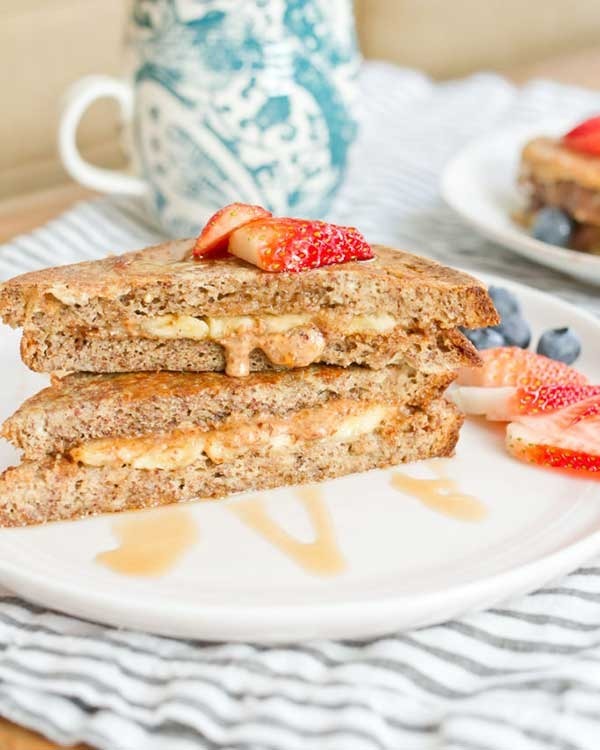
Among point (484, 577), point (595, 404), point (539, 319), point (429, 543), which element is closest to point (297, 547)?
point (429, 543)

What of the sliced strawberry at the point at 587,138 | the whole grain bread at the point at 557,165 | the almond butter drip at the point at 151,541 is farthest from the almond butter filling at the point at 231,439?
the sliced strawberry at the point at 587,138

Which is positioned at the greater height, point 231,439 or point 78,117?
point 78,117

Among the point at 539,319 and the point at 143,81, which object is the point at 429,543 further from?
the point at 143,81

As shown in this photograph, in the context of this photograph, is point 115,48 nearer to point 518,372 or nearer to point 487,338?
point 487,338

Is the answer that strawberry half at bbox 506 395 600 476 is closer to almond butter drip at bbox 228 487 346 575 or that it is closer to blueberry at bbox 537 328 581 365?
blueberry at bbox 537 328 581 365

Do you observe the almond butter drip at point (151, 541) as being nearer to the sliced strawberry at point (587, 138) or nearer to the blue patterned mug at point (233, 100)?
the blue patterned mug at point (233, 100)

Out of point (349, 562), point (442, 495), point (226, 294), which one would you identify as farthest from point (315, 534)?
point (226, 294)
